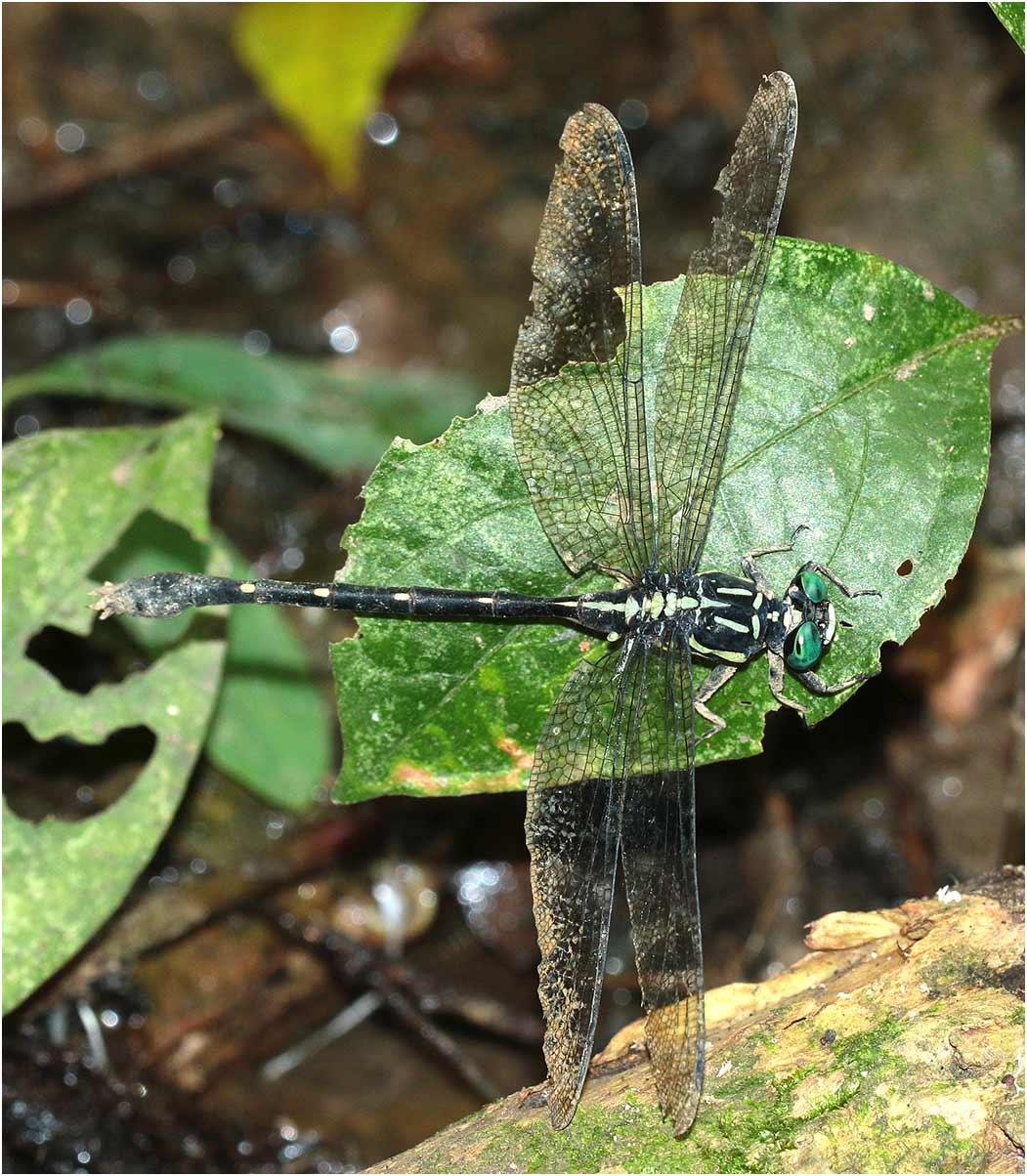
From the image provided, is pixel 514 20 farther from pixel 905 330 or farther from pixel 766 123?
pixel 905 330

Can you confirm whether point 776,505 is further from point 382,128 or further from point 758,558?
point 382,128

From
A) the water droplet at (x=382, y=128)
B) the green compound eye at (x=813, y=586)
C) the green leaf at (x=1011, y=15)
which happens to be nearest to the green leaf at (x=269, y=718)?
the green compound eye at (x=813, y=586)

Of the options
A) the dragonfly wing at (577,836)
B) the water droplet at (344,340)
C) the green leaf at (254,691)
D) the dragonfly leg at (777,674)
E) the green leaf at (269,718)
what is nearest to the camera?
the dragonfly wing at (577,836)

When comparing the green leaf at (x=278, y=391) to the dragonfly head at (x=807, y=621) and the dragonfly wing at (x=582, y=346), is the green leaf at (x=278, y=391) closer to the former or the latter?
the dragonfly wing at (x=582, y=346)

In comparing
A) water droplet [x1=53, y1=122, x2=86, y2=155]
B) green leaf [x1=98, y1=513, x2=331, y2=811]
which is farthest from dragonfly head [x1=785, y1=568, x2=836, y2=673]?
water droplet [x1=53, y1=122, x2=86, y2=155]

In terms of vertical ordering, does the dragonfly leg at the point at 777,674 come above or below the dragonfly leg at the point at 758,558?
below

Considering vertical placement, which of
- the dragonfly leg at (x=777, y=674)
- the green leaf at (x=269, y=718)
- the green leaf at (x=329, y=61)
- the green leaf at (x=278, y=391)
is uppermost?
the green leaf at (x=329, y=61)

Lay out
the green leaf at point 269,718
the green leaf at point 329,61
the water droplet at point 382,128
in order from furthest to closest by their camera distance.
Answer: the water droplet at point 382,128
the green leaf at point 329,61
the green leaf at point 269,718

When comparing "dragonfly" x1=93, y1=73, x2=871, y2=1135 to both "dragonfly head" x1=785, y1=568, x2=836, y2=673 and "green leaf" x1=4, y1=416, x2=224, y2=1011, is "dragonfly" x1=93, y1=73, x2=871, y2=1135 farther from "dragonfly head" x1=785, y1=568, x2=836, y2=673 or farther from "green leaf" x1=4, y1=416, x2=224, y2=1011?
"green leaf" x1=4, y1=416, x2=224, y2=1011
